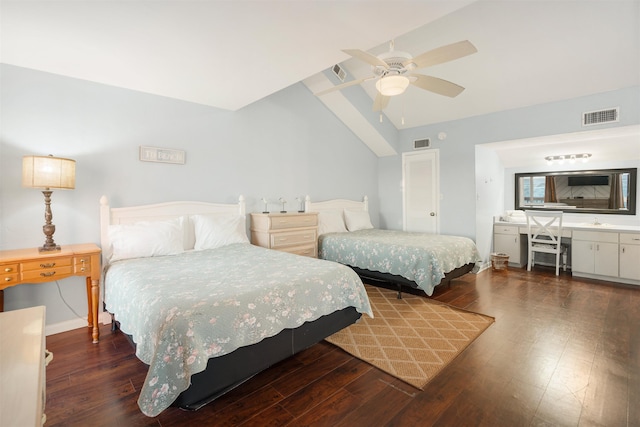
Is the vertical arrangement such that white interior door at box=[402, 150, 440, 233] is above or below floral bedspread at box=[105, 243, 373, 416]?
above

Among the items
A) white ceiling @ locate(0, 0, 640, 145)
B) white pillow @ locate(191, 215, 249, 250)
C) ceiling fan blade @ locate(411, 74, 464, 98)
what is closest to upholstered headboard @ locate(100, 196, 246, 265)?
white pillow @ locate(191, 215, 249, 250)

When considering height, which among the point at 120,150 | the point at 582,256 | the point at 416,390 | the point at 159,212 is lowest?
the point at 416,390

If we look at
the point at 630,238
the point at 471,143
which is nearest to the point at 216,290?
the point at 471,143

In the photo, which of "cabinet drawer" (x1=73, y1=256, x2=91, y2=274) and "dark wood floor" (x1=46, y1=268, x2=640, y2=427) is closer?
"dark wood floor" (x1=46, y1=268, x2=640, y2=427)

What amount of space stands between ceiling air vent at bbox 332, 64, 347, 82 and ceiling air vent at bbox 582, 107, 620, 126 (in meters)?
3.23

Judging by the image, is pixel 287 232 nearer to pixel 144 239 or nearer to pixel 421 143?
pixel 144 239

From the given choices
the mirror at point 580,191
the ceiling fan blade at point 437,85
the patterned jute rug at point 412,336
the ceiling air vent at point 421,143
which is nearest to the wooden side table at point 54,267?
the patterned jute rug at point 412,336

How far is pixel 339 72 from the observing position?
14.7 feet

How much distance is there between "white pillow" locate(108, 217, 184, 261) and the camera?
9.20 ft

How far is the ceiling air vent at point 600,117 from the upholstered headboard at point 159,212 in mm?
4571

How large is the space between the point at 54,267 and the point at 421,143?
5.25 meters

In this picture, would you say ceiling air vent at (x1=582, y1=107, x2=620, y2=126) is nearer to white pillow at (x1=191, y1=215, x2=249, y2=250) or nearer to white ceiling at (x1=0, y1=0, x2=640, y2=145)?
white ceiling at (x1=0, y1=0, x2=640, y2=145)

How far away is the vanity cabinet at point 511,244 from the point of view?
16.6 ft

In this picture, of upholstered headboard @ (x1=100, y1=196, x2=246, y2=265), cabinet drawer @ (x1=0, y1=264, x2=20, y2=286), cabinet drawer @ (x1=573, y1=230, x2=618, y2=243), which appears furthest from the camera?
cabinet drawer @ (x1=573, y1=230, x2=618, y2=243)
